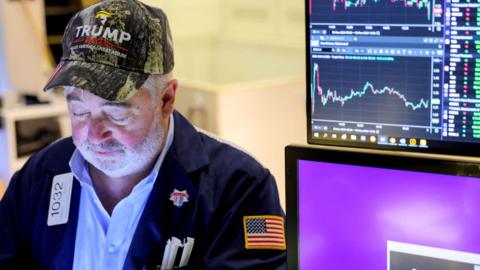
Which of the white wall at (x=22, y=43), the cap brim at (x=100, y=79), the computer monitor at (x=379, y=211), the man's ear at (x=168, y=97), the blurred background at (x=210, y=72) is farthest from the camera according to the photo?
the white wall at (x=22, y=43)

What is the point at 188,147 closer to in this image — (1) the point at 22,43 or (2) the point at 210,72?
(1) the point at 22,43

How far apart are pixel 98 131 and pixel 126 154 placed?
9 cm

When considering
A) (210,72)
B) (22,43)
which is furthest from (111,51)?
(210,72)

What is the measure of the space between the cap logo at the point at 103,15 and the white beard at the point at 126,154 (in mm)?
236

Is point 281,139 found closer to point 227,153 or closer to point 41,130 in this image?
point 41,130

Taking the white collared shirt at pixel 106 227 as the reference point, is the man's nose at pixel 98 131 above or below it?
above

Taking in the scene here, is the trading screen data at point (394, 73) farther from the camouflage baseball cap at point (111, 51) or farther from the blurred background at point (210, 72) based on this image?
the blurred background at point (210, 72)

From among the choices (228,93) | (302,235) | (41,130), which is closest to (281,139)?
(228,93)

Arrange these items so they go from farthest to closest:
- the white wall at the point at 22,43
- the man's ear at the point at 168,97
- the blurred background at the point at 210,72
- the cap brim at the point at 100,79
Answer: the white wall at the point at 22,43, the blurred background at the point at 210,72, the man's ear at the point at 168,97, the cap brim at the point at 100,79

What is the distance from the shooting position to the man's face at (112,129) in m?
1.35

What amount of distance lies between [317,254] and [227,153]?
0.48 metres

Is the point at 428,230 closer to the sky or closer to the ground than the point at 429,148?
closer to the ground

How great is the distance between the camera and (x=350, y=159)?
1.03 meters

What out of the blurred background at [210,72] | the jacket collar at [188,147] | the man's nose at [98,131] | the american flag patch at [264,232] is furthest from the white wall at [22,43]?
the american flag patch at [264,232]
